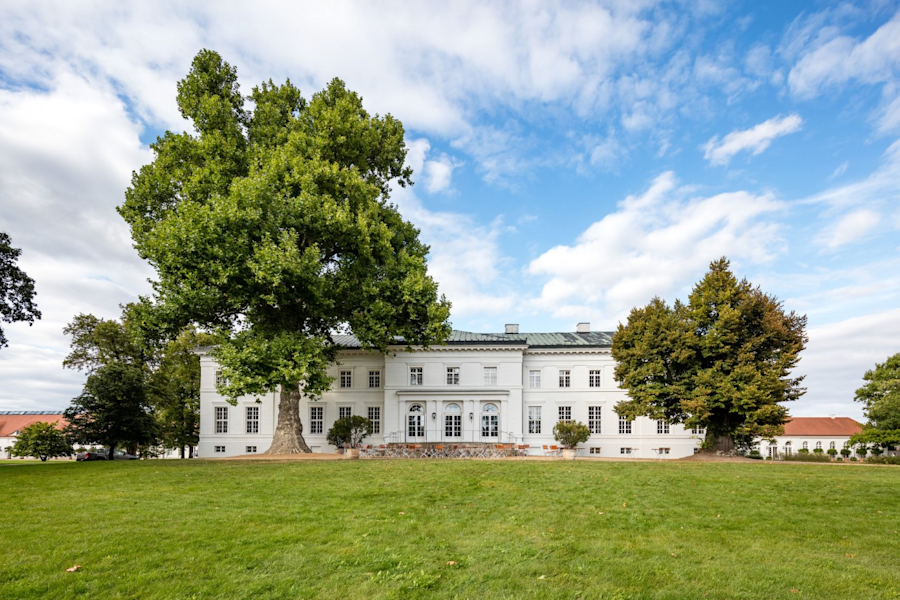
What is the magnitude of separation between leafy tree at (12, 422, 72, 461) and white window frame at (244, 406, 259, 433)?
54.5 feet

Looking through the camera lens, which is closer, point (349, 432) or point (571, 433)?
point (571, 433)

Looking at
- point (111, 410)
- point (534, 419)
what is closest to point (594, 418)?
point (534, 419)

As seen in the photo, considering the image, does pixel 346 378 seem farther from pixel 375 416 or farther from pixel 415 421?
pixel 415 421

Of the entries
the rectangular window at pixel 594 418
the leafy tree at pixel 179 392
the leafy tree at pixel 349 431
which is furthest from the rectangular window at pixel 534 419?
the leafy tree at pixel 179 392

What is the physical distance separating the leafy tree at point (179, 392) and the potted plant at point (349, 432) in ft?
48.1

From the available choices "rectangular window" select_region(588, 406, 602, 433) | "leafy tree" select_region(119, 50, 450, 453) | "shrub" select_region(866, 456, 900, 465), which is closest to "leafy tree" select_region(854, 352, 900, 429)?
"shrub" select_region(866, 456, 900, 465)

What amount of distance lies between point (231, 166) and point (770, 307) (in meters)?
25.7

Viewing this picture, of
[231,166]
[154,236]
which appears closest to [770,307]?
[231,166]

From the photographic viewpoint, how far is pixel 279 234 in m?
21.8

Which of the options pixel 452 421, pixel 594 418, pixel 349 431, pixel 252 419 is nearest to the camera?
pixel 349 431

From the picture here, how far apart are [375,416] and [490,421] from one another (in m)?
7.61

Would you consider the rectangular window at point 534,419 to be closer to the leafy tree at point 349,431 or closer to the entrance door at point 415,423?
the entrance door at point 415,423

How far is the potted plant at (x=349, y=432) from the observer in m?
32.4

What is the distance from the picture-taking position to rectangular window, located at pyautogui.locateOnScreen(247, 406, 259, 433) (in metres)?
37.0
